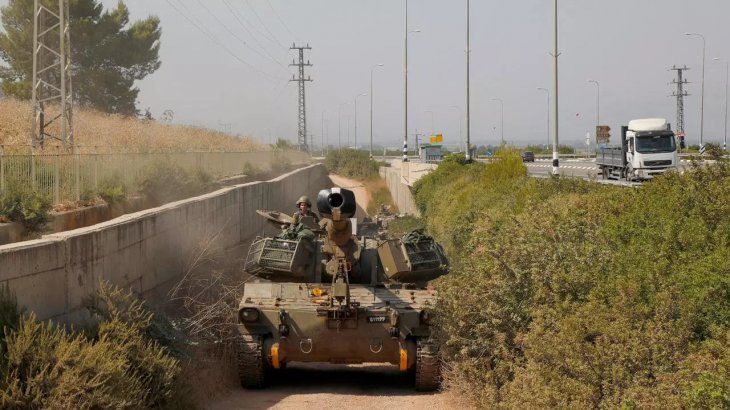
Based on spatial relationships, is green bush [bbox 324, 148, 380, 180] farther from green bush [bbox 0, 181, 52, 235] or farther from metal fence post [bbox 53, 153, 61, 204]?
green bush [bbox 0, 181, 52, 235]

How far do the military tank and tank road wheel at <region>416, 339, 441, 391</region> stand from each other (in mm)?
13

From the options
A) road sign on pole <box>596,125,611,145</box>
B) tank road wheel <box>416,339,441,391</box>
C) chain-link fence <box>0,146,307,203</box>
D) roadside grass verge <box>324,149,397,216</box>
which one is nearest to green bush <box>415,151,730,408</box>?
tank road wheel <box>416,339,441,391</box>

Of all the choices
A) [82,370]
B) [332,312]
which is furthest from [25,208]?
[82,370]

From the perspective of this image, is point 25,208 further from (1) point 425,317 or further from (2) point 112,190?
(1) point 425,317

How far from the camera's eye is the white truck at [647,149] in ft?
124

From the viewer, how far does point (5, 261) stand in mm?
8906

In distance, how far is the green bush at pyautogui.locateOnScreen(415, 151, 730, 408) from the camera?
7906mm

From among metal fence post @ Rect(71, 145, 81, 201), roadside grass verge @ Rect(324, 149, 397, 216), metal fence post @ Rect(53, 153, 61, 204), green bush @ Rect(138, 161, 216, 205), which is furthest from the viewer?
roadside grass verge @ Rect(324, 149, 397, 216)

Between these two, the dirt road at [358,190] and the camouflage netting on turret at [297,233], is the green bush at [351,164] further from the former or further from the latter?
the camouflage netting on turret at [297,233]

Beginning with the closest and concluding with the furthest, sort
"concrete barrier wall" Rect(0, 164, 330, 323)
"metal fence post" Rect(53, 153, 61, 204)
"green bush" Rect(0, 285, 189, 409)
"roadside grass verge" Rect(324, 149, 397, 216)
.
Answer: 1. "green bush" Rect(0, 285, 189, 409)
2. "concrete barrier wall" Rect(0, 164, 330, 323)
3. "metal fence post" Rect(53, 153, 61, 204)
4. "roadside grass verge" Rect(324, 149, 397, 216)

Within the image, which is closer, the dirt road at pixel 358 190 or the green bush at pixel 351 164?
the dirt road at pixel 358 190

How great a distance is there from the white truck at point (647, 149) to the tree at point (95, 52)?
2382 centimetres

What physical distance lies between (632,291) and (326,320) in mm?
4795

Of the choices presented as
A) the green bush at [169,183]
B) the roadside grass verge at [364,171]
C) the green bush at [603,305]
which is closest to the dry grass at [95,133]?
the green bush at [169,183]
